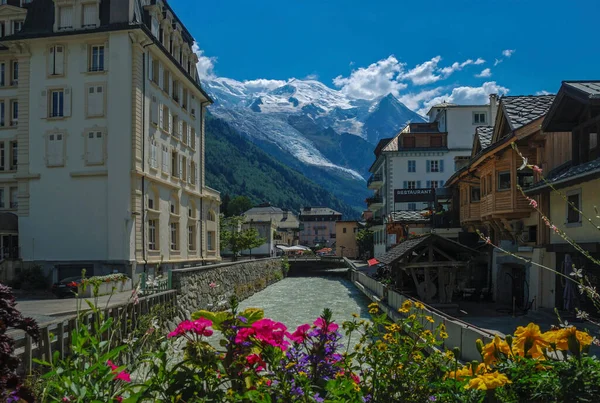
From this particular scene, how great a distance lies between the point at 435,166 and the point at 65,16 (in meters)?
41.3

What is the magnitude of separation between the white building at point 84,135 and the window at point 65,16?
6 centimetres

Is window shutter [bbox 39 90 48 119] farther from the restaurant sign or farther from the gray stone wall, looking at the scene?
the restaurant sign

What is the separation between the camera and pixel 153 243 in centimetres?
3619

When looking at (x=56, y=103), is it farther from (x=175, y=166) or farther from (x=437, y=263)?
(x=437, y=263)

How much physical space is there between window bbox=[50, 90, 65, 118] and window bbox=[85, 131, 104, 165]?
110 inches

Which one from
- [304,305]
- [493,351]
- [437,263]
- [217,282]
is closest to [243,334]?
[493,351]

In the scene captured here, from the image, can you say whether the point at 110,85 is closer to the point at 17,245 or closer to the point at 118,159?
the point at 118,159

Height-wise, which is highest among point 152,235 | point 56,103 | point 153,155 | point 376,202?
point 56,103

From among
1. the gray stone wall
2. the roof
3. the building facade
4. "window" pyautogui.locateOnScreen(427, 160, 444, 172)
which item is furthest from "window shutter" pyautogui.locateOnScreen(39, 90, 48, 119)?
the roof

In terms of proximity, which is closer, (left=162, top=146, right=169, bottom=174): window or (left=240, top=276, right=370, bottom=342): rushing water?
(left=240, top=276, right=370, bottom=342): rushing water

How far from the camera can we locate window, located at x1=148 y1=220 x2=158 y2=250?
35750 millimetres

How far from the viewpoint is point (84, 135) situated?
3359 cm

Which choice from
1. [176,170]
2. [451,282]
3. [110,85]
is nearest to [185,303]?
[451,282]

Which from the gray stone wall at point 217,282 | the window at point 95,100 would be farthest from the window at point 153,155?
the gray stone wall at point 217,282
